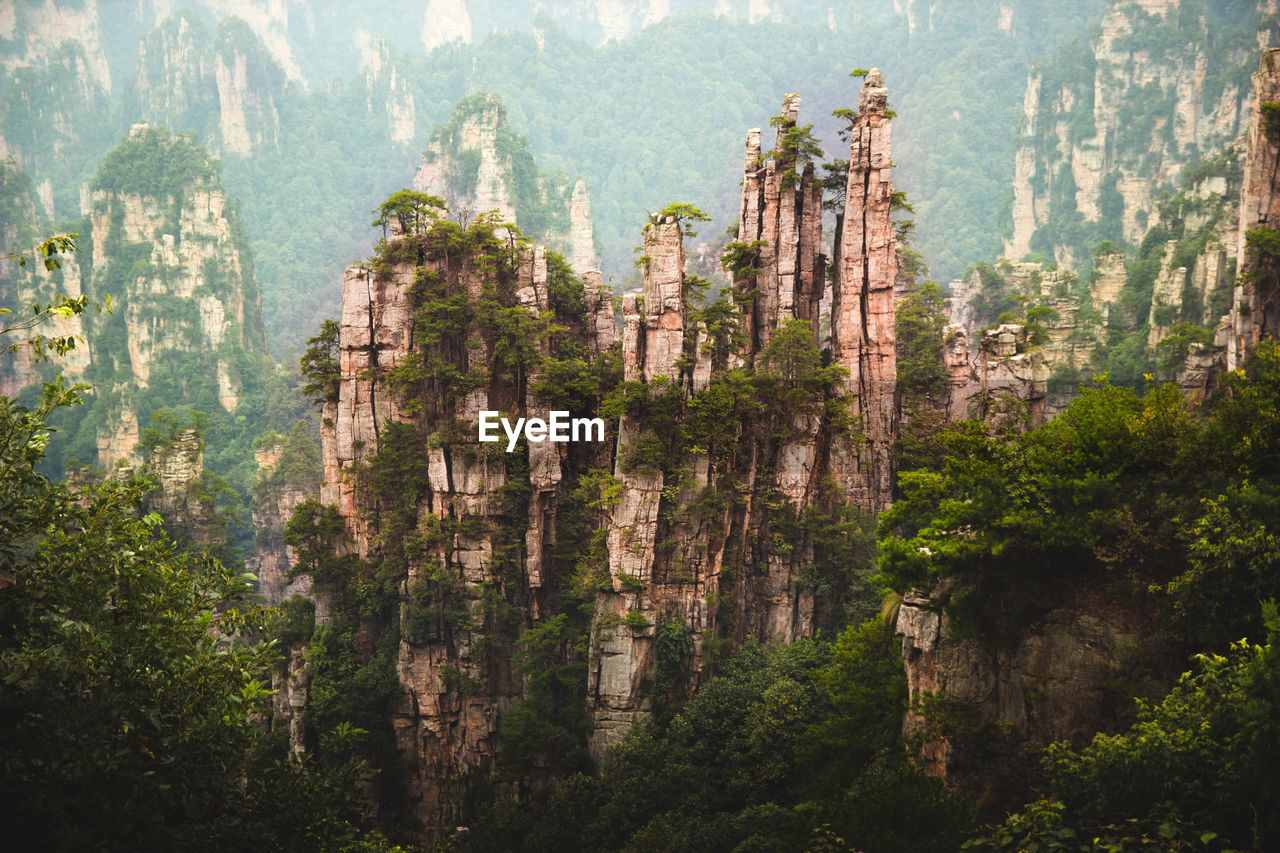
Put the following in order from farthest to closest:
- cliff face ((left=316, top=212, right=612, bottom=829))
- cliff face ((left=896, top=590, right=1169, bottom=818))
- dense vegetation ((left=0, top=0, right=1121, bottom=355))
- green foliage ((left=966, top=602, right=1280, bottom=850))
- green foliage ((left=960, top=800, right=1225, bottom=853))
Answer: dense vegetation ((left=0, top=0, right=1121, bottom=355)) → cliff face ((left=316, top=212, right=612, bottom=829)) → cliff face ((left=896, top=590, right=1169, bottom=818)) → green foliage ((left=966, top=602, right=1280, bottom=850)) → green foliage ((left=960, top=800, right=1225, bottom=853))

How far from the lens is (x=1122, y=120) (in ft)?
270

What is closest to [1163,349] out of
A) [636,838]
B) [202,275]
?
[636,838]

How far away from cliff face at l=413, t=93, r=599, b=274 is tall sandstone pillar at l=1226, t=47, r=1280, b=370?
59439 millimetres

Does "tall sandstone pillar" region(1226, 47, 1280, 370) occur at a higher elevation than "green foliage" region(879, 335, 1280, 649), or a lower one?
higher

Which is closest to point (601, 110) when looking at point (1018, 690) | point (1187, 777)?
point (1018, 690)

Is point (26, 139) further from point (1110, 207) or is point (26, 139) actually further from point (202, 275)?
point (1110, 207)

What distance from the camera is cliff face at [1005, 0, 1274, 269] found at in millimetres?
76375

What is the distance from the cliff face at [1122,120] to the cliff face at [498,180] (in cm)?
3690

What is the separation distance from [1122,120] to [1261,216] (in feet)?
191

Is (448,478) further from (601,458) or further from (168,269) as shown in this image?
(168,269)

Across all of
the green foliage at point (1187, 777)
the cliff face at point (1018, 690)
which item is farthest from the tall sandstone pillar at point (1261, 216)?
the green foliage at point (1187, 777)

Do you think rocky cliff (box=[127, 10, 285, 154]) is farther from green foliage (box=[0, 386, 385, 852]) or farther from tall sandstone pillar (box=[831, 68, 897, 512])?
green foliage (box=[0, 386, 385, 852])

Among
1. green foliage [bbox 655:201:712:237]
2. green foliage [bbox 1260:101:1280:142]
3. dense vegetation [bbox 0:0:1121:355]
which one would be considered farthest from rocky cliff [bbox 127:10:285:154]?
green foliage [bbox 1260:101:1280:142]

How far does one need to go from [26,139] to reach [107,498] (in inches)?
4772
